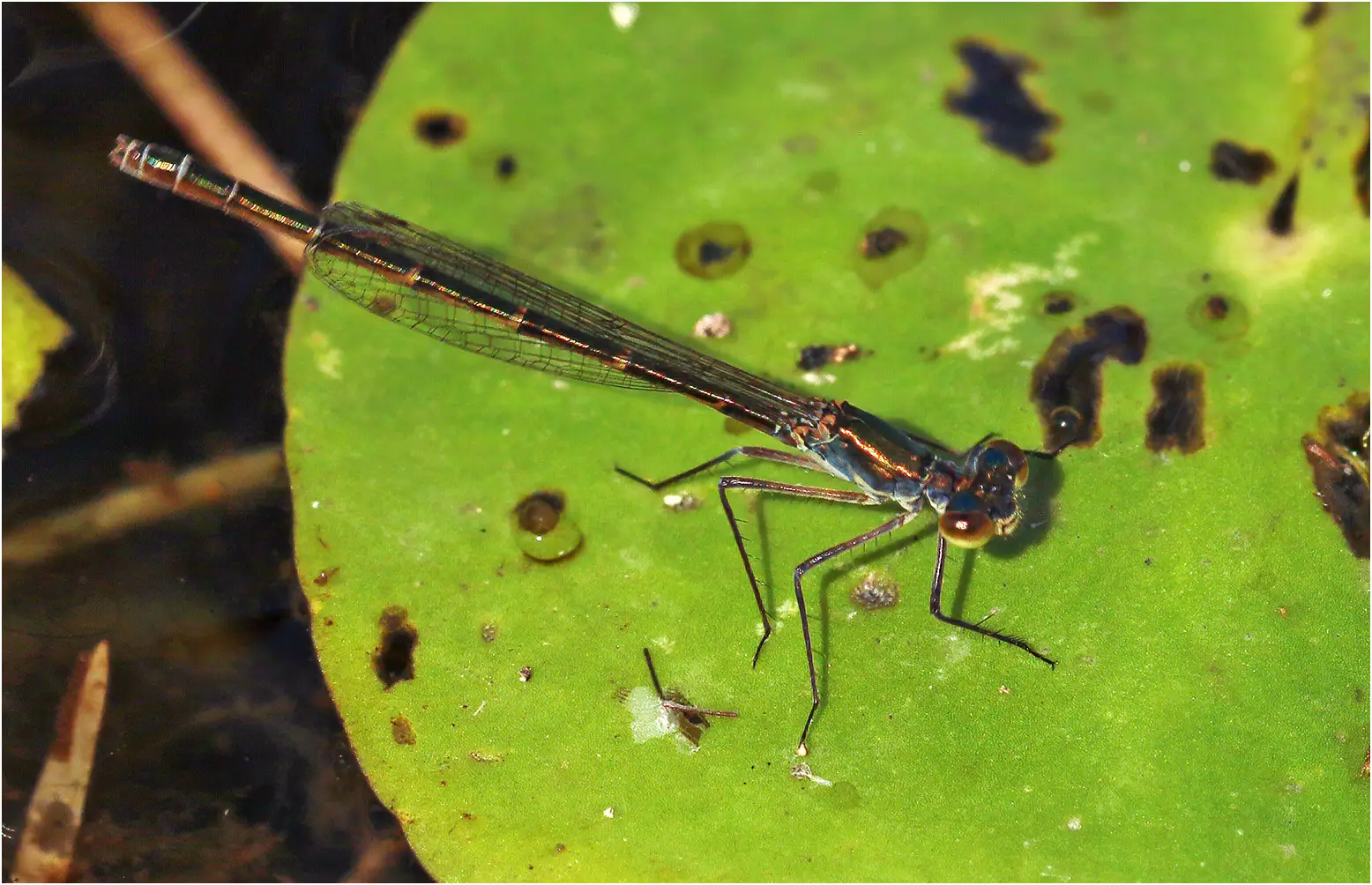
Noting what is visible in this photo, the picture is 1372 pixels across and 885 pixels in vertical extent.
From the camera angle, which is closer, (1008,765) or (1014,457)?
(1008,765)

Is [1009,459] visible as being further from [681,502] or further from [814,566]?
[681,502]

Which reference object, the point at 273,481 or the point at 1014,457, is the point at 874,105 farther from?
the point at 273,481

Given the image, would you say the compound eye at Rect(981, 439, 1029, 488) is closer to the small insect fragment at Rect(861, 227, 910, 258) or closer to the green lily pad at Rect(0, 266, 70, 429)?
the small insect fragment at Rect(861, 227, 910, 258)

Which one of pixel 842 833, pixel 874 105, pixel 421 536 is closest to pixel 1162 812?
pixel 842 833

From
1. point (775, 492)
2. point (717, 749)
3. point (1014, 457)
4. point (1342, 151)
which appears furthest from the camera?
point (1342, 151)

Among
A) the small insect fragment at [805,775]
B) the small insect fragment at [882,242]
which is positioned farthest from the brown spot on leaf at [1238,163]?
the small insect fragment at [805,775]

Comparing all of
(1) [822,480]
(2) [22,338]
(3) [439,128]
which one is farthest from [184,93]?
(1) [822,480]
